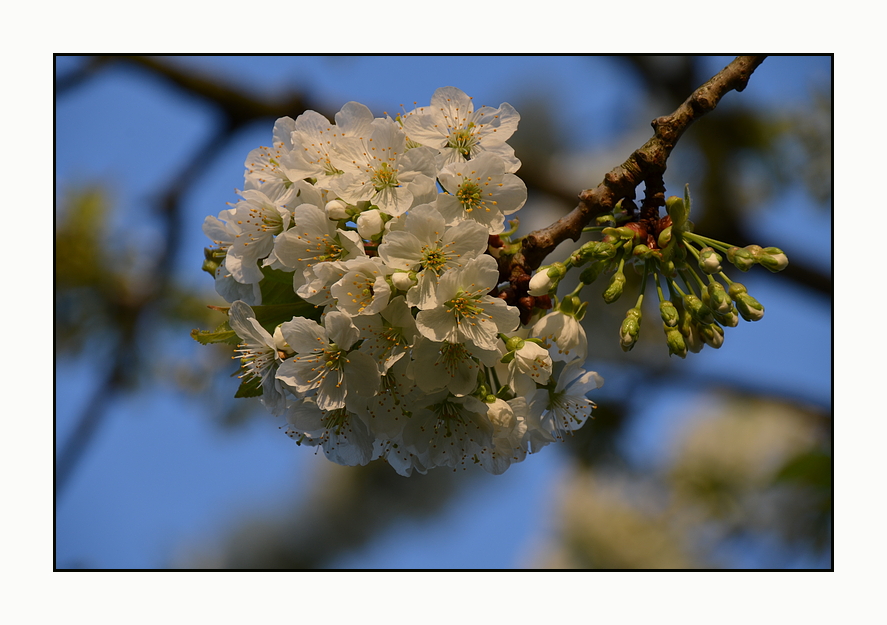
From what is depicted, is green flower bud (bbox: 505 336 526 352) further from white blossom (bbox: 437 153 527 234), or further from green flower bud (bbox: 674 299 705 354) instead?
green flower bud (bbox: 674 299 705 354)

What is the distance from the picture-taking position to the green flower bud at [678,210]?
→ 109 cm

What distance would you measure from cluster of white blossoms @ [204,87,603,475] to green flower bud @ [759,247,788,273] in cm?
34

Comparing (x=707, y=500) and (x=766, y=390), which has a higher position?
(x=766, y=390)

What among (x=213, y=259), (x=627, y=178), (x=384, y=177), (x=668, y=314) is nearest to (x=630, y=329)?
(x=668, y=314)

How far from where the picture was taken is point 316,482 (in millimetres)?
5098

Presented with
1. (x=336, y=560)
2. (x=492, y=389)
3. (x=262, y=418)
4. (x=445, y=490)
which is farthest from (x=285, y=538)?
(x=492, y=389)

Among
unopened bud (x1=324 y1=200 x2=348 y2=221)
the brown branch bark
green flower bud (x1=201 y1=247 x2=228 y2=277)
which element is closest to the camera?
unopened bud (x1=324 y1=200 x2=348 y2=221)

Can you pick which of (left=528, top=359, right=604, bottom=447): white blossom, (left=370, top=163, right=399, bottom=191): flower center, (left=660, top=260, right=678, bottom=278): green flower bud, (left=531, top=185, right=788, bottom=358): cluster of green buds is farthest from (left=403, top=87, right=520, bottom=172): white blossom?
(left=528, top=359, right=604, bottom=447): white blossom

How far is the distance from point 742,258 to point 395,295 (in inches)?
24.0

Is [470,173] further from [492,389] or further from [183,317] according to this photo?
[183,317]

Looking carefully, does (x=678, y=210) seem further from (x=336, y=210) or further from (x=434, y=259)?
(x=336, y=210)

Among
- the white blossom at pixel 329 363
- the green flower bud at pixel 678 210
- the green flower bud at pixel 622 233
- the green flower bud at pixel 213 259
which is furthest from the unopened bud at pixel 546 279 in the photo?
the green flower bud at pixel 213 259

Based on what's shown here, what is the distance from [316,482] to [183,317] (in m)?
2.28

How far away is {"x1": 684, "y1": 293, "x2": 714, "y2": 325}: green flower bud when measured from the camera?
3.63ft
